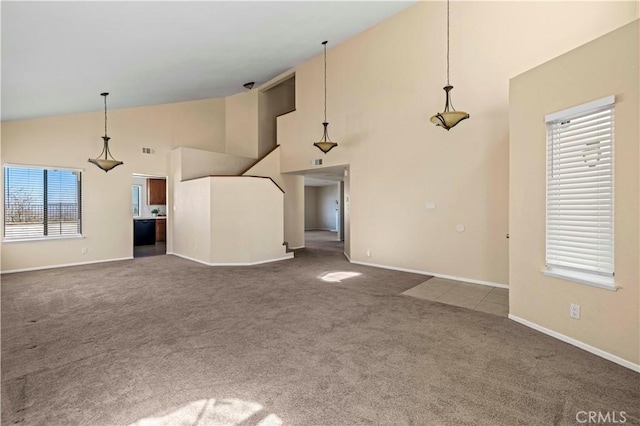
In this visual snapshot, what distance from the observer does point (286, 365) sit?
2510 millimetres

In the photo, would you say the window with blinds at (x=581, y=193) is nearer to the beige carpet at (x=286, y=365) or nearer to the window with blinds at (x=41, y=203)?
the beige carpet at (x=286, y=365)

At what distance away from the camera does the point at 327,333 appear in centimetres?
316

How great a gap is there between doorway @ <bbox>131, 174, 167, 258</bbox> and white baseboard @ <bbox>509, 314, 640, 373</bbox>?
382 inches

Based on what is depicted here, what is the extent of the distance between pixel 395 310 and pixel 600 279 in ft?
6.62

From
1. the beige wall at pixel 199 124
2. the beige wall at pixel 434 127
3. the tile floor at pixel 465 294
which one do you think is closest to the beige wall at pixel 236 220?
the beige wall at pixel 434 127

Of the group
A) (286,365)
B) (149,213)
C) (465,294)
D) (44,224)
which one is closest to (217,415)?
(286,365)

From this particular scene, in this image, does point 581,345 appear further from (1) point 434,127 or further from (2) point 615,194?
(1) point 434,127

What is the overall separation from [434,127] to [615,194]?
11.2 ft

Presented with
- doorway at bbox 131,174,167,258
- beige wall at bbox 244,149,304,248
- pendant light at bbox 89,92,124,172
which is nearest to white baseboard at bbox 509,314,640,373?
beige wall at bbox 244,149,304,248

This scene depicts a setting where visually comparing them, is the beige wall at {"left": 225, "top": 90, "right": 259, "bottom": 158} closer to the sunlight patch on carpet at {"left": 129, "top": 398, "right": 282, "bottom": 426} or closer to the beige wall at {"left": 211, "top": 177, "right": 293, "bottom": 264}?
the beige wall at {"left": 211, "top": 177, "right": 293, "bottom": 264}

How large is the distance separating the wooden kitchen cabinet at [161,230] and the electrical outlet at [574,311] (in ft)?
36.2

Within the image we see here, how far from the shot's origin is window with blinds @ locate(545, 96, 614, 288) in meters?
2.62

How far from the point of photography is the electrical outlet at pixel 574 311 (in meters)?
2.81

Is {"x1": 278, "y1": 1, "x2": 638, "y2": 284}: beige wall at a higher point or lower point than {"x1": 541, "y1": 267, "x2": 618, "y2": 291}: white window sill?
higher
